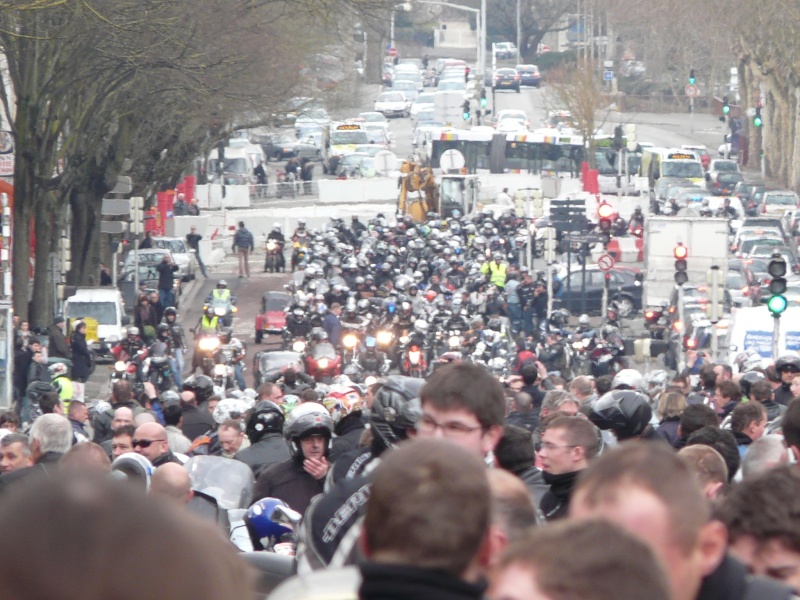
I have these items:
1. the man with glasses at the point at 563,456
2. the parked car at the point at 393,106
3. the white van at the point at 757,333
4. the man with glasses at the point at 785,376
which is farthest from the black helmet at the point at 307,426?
the parked car at the point at 393,106

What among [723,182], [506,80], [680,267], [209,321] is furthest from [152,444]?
[506,80]

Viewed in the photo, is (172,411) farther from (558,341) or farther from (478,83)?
(478,83)

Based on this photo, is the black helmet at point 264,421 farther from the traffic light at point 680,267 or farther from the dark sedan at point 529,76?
the dark sedan at point 529,76

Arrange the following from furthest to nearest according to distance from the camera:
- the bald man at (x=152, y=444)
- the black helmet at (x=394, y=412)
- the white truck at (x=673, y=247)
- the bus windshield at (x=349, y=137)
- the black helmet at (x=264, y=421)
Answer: the bus windshield at (x=349, y=137) → the white truck at (x=673, y=247) → the black helmet at (x=264, y=421) → the bald man at (x=152, y=444) → the black helmet at (x=394, y=412)

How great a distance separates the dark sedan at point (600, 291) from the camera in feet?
129

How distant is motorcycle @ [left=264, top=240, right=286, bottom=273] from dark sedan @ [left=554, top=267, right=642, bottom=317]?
42.3 feet

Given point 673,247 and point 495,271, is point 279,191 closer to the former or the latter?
point 495,271

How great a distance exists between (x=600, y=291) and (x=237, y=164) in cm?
3523

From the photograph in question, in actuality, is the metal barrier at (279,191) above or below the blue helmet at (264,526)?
above

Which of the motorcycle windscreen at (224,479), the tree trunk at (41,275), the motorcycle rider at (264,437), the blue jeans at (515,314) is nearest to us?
the motorcycle windscreen at (224,479)

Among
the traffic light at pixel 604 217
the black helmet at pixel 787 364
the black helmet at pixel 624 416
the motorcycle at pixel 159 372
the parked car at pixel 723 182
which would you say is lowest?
the motorcycle at pixel 159 372

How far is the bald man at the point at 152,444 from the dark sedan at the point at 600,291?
30246 mm

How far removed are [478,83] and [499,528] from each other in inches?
3566

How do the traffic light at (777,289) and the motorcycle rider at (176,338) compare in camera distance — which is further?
the motorcycle rider at (176,338)
